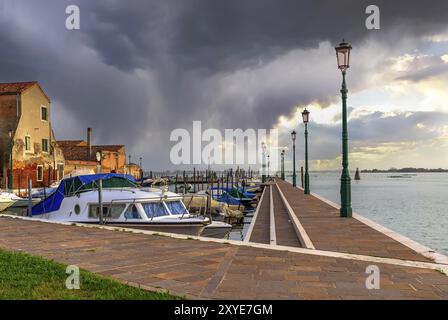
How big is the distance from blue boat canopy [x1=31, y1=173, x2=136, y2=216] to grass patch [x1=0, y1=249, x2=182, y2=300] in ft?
39.9

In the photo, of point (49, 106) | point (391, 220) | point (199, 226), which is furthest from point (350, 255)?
point (49, 106)

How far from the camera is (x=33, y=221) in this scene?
1429 cm

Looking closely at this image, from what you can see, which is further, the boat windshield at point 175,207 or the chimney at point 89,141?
the chimney at point 89,141

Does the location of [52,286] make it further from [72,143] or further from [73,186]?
[72,143]

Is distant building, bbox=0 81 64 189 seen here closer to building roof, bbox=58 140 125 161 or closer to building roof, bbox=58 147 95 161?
building roof, bbox=58 147 95 161

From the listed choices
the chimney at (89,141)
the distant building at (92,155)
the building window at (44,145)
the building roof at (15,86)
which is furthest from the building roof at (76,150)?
the building roof at (15,86)

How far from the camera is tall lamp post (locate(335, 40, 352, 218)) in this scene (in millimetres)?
15195

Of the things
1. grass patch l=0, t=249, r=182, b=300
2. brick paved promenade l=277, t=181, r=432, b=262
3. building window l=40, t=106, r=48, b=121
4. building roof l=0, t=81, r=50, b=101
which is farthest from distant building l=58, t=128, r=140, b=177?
grass patch l=0, t=249, r=182, b=300

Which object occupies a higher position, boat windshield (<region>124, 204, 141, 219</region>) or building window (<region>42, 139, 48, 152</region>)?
building window (<region>42, 139, 48, 152</region>)

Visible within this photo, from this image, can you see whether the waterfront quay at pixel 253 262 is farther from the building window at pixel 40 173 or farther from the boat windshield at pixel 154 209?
the building window at pixel 40 173

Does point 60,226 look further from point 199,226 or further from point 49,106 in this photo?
point 49,106

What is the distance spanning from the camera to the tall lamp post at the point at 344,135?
15.2m

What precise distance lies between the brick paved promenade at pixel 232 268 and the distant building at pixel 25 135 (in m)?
34.8

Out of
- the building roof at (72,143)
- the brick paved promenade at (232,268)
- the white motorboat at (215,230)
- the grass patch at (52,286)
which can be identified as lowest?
the white motorboat at (215,230)
